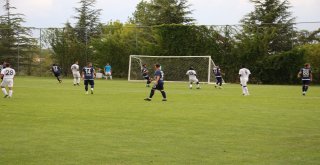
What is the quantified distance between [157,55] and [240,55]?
855 cm

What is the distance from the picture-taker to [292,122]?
1419 cm

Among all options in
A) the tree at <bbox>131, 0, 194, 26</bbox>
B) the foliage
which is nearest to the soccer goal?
the foliage

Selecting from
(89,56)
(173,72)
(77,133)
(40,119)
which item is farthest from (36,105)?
(89,56)

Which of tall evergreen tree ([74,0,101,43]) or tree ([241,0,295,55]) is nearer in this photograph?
tree ([241,0,295,55])

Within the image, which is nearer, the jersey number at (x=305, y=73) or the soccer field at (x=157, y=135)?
the soccer field at (x=157, y=135)

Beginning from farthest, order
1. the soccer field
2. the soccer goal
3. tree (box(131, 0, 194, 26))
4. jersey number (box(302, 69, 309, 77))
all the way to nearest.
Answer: tree (box(131, 0, 194, 26)) → the soccer goal → jersey number (box(302, 69, 309, 77)) → the soccer field

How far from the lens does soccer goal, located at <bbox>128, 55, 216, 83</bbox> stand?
43656 millimetres

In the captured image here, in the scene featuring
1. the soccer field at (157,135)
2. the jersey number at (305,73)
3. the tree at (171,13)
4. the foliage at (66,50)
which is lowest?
the soccer field at (157,135)

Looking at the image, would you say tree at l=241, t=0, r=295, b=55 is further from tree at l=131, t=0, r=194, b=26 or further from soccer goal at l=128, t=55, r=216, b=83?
tree at l=131, t=0, r=194, b=26

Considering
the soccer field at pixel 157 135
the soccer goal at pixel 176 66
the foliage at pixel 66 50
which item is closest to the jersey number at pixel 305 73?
the soccer field at pixel 157 135

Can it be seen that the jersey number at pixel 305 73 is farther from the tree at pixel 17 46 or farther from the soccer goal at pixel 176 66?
the tree at pixel 17 46

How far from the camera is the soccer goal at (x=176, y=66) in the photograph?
43.7 metres

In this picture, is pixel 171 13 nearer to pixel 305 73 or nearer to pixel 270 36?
pixel 270 36

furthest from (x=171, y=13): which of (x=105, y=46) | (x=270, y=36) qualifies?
(x=270, y=36)
